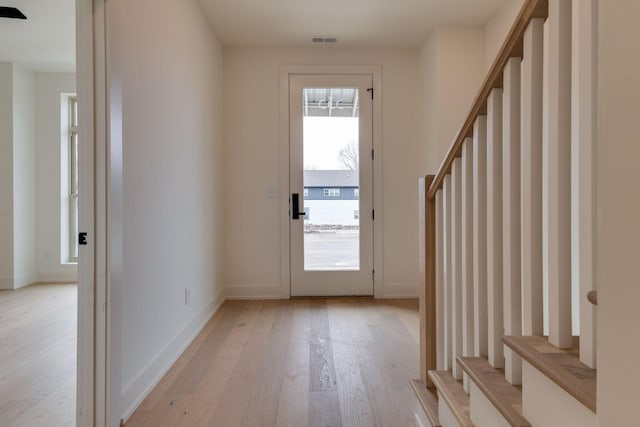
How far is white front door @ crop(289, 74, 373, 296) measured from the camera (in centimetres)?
395

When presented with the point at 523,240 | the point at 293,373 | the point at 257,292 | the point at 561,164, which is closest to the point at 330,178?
the point at 257,292

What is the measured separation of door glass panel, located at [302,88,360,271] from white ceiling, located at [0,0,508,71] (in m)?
0.61

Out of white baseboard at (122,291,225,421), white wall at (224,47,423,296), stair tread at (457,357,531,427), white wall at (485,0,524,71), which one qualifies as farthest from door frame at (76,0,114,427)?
white wall at (485,0,524,71)

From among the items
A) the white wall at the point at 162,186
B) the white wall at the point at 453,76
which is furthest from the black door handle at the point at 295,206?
the white wall at the point at 453,76

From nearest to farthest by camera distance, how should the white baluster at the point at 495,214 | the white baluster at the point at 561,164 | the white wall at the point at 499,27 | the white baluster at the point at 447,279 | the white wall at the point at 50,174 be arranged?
the white baluster at the point at 561,164
the white baluster at the point at 495,214
the white baluster at the point at 447,279
the white wall at the point at 499,27
the white wall at the point at 50,174

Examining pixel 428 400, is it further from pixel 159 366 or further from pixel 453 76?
pixel 453 76

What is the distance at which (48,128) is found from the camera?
473cm

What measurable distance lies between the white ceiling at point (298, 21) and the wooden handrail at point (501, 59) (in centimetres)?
220

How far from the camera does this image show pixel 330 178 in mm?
3992

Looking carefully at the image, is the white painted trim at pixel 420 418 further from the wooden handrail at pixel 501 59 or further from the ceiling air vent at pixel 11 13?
the ceiling air vent at pixel 11 13

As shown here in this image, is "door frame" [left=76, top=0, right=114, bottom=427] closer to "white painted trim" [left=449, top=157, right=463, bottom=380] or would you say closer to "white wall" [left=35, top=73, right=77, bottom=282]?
"white painted trim" [left=449, top=157, right=463, bottom=380]

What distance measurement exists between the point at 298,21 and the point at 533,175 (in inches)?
116

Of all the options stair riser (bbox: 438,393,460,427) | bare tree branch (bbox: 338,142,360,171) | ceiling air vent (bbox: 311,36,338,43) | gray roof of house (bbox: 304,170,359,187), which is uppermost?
ceiling air vent (bbox: 311,36,338,43)

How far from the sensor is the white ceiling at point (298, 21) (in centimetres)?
309
